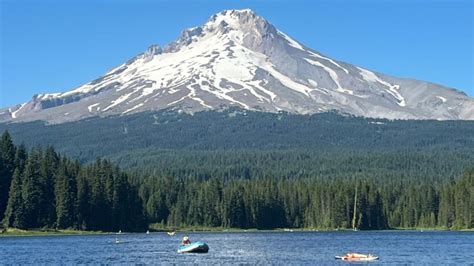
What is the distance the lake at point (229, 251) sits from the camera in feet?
329

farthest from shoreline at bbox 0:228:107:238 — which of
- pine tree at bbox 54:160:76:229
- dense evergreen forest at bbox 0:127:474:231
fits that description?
pine tree at bbox 54:160:76:229

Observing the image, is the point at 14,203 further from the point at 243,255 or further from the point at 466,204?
the point at 466,204

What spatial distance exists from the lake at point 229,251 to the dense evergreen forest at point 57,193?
3906mm

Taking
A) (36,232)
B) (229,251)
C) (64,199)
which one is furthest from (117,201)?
(229,251)

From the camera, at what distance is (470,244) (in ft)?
419

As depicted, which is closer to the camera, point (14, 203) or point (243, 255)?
point (243, 255)

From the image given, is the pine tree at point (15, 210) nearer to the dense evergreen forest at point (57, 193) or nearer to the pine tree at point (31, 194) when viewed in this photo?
the dense evergreen forest at point (57, 193)

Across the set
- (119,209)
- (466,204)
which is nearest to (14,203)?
(119,209)

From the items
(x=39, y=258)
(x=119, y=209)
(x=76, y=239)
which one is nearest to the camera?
(x=39, y=258)

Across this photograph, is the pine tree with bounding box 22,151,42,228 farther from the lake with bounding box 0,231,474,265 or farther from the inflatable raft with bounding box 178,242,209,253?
the inflatable raft with bounding box 178,242,209,253

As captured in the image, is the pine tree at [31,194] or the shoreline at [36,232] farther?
the pine tree at [31,194]

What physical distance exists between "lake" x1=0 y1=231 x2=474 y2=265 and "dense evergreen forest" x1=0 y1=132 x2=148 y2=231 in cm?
391

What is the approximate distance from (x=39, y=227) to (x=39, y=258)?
157 feet

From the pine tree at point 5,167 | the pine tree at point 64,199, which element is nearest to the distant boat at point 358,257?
the pine tree at point 64,199
